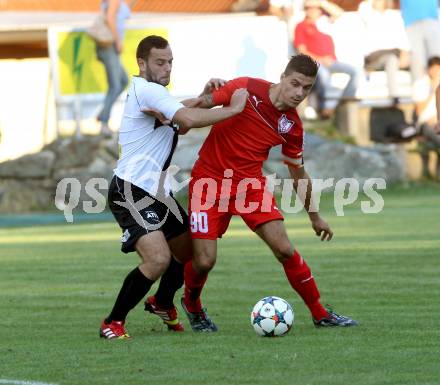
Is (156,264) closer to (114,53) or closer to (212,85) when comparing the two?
(212,85)

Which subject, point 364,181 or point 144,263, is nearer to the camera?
point 144,263

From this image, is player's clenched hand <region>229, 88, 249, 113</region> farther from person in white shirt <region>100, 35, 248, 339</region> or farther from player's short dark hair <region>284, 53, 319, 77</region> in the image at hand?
player's short dark hair <region>284, 53, 319, 77</region>

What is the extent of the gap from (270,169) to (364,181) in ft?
6.16

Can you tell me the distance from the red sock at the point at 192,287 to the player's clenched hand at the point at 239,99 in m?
1.18

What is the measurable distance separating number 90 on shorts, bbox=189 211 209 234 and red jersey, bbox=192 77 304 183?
0.98 feet

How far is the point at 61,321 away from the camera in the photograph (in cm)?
997

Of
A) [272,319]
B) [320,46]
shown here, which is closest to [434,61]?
[320,46]

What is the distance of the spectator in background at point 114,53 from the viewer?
23.4 m

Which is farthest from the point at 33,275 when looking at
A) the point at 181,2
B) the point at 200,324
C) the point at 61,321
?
the point at 181,2

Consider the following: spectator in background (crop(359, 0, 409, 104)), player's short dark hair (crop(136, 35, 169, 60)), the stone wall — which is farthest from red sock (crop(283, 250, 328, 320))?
spectator in background (crop(359, 0, 409, 104))

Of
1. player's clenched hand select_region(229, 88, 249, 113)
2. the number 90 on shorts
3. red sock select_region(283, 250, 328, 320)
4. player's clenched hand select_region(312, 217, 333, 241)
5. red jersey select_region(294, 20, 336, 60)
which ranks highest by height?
red jersey select_region(294, 20, 336, 60)

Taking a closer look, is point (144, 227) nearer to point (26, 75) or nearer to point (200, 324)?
point (200, 324)

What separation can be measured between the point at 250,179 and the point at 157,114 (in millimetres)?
811

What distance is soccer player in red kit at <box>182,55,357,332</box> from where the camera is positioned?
29.5 ft
